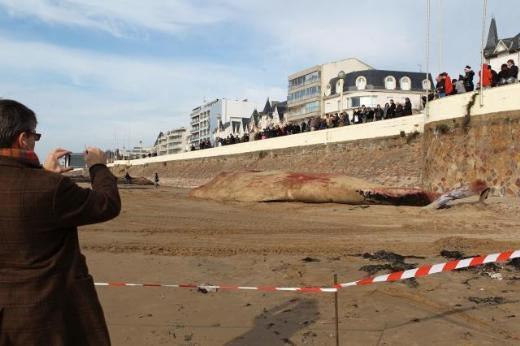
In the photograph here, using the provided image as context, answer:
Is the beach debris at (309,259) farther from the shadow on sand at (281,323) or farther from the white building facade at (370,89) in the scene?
the white building facade at (370,89)

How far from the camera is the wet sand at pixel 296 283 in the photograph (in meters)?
3.96

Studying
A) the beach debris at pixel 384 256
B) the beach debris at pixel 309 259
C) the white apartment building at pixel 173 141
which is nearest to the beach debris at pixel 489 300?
the beach debris at pixel 384 256

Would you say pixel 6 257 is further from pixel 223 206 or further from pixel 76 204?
pixel 223 206

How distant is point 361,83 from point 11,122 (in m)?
70.5

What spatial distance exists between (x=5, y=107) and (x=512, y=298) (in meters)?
4.50

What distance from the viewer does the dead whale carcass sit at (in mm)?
14148

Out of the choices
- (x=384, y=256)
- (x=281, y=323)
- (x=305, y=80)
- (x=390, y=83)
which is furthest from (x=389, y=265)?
(x=305, y=80)

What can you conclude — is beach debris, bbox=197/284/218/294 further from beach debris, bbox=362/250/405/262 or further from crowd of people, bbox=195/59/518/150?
crowd of people, bbox=195/59/518/150

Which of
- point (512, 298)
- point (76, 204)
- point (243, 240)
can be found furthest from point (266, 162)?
point (76, 204)

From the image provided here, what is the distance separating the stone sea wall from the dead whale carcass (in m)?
2.21

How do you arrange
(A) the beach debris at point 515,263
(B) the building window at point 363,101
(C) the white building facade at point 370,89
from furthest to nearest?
(C) the white building facade at point 370,89
(B) the building window at point 363,101
(A) the beach debris at point 515,263

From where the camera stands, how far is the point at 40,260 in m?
2.05

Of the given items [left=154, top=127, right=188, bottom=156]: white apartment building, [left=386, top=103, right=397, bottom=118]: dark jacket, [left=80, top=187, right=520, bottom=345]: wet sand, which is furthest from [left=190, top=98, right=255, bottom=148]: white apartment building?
[left=80, top=187, right=520, bottom=345]: wet sand

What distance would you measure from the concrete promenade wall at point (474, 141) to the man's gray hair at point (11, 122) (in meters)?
14.7
